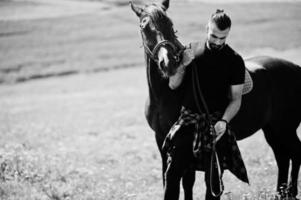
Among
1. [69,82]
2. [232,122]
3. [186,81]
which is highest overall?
[186,81]

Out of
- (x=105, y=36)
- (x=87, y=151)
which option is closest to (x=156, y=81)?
(x=87, y=151)

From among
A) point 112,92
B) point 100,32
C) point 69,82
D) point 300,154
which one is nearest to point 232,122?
point 300,154

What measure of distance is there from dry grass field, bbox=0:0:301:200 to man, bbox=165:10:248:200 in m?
1.43

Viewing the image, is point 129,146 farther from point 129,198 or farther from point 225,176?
point 129,198

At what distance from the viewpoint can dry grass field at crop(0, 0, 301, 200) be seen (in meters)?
6.15

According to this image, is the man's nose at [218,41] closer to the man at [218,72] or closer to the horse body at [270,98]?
the man at [218,72]

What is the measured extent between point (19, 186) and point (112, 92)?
1582 cm

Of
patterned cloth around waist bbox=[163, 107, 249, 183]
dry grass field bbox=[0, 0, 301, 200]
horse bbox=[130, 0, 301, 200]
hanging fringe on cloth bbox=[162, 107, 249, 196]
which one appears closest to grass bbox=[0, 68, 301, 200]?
dry grass field bbox=[0, 0, 301, 200]

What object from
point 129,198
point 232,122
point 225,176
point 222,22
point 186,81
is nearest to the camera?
point 222,22

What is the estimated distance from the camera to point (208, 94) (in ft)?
12.1

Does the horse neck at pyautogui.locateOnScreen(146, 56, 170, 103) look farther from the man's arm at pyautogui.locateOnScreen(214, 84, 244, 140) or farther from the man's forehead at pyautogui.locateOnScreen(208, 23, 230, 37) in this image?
the man's forehead at pyautogui.locateOnScreen(208, 23, 230, 37)

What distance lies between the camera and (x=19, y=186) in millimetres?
5402

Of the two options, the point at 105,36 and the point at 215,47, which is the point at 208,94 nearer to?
the point at 215,47

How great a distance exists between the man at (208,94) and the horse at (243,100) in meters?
0.10
